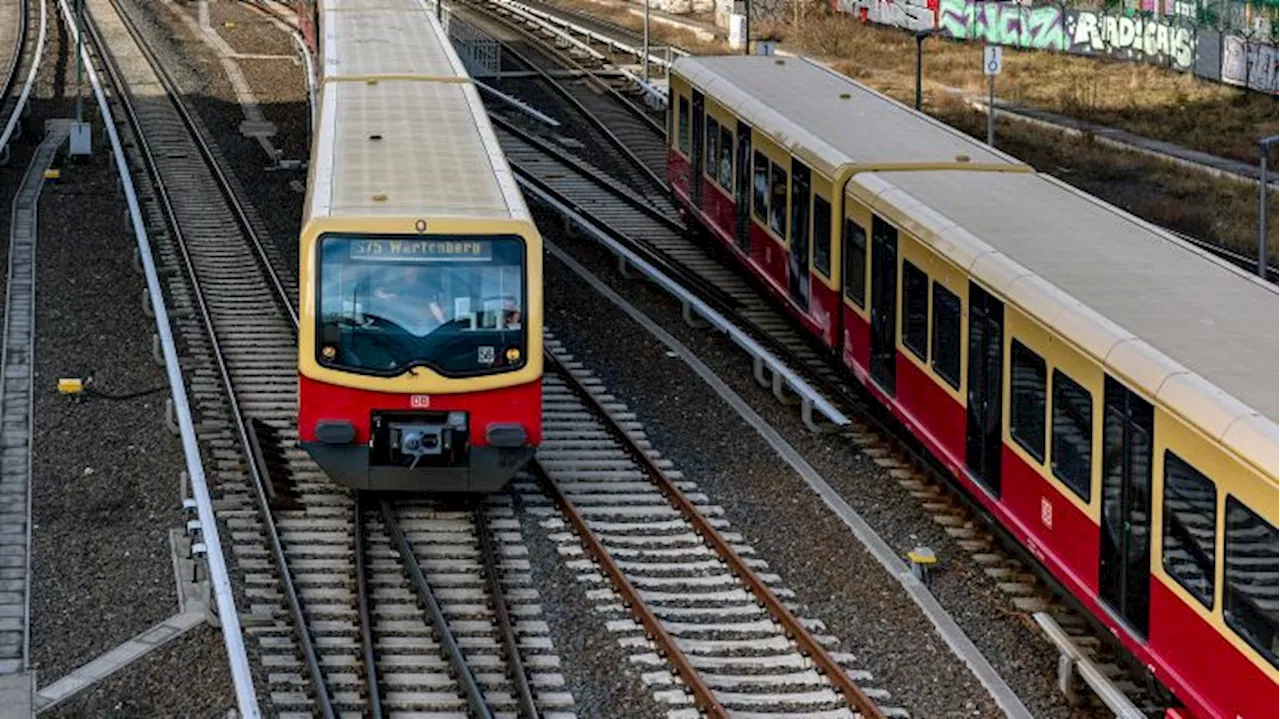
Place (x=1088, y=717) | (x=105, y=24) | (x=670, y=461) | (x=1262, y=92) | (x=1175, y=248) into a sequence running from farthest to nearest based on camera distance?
(x=105, y=24)
(x=1262, y=92)
(x=670, y=461)
(x=1175, y=248)
(x=1088, y=717)

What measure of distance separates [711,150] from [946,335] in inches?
422

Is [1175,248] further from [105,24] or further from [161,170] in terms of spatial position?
[105,24]

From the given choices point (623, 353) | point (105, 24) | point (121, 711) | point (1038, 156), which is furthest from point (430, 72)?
point (105, 24)

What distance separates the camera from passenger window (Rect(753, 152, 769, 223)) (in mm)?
25609

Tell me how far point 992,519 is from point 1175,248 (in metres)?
2.50

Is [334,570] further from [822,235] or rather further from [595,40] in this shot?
[595,40]

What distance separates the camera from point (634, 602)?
1639 cm

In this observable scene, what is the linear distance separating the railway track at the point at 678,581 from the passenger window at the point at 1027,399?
2001mm

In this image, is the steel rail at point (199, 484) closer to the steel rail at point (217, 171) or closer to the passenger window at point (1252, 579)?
the steel rail at point (217, 171)

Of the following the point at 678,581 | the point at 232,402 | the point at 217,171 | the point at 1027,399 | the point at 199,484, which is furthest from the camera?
the point at 217,171

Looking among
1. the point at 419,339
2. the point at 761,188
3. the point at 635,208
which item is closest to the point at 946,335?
the point at 419,339

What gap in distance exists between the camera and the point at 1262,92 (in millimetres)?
48938

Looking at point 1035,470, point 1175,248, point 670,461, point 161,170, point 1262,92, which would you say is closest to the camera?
point 1035,470

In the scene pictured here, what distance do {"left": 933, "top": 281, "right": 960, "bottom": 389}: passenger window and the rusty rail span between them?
227cm
